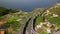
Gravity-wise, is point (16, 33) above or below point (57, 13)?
below

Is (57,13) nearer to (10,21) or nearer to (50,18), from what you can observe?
(50,18)

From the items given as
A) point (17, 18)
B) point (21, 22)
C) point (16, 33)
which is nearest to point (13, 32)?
point (16, 33)

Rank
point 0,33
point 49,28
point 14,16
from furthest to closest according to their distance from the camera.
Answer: point 14,16, point 0,33, point 49,28

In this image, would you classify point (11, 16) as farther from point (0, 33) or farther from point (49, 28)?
point (49, 28)

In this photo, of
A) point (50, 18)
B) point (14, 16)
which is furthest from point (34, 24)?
point (14, 16)

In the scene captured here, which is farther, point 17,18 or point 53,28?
point 17,18

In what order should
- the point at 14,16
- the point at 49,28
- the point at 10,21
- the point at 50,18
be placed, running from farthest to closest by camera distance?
the point at 14,16
the point at 10,21
the point at 50,18
the point at 49,28

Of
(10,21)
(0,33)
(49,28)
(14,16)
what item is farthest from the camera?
(14,16)

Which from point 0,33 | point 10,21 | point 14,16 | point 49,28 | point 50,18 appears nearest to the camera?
point 49,28

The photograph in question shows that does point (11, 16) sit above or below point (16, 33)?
above
